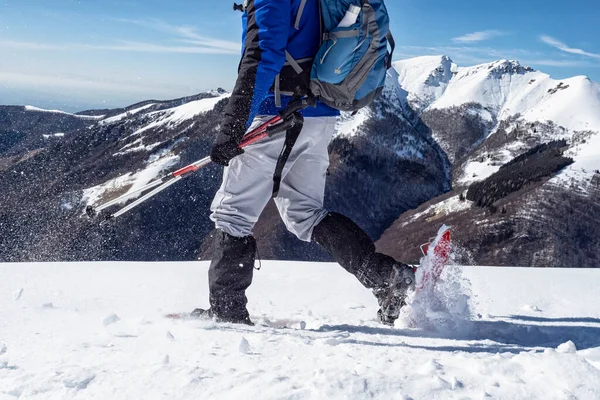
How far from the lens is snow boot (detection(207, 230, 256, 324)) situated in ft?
10.7

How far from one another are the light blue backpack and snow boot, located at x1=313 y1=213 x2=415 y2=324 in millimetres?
854

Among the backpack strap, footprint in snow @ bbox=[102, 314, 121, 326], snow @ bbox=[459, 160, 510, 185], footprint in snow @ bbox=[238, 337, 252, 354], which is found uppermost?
the backpack strap

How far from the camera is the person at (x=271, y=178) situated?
306 centimetres

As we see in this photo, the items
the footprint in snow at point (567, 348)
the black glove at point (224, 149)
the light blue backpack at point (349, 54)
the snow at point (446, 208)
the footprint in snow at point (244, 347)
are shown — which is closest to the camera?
the footprint in snow at point (244, 347)

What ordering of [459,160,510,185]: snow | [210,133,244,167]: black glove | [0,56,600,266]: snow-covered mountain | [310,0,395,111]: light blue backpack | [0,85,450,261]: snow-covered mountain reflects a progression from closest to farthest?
[210,133,244,167]: black glove < [310,0,395,111]: light blue backpack < [0,56,600,266]: snow-covered mountain < [0,85,450,261]: snow-covered mountain < [459,160,510,185]: snow

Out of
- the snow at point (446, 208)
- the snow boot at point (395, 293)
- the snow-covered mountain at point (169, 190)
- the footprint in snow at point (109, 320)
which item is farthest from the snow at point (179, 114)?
the footprint in snow at point (109, 320)

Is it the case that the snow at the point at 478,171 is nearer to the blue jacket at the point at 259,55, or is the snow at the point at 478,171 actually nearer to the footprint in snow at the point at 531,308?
the footprint in snow at the point at 531,308

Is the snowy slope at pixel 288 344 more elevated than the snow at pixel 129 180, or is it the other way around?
the snowy slope at pixel 288 344

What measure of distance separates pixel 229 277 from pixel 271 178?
2.34ft

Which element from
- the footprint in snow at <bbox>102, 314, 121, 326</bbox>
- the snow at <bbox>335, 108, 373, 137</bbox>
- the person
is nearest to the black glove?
A: the person

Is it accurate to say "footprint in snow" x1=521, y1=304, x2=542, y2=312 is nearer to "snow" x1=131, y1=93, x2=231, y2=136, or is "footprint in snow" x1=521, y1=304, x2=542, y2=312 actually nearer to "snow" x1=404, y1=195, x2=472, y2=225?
"snow" x1=404, y1=195, x2=472, y2=225

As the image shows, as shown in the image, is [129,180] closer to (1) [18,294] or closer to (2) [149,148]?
(2) [149,148]

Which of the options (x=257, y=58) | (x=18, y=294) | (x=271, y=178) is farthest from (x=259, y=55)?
(x=18, y=294)

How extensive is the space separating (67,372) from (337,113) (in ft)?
7.90
